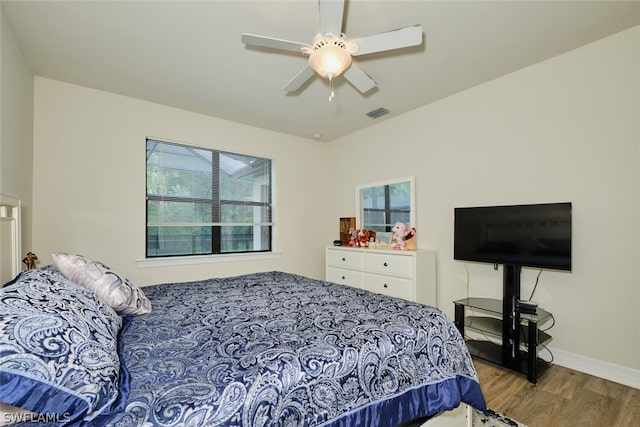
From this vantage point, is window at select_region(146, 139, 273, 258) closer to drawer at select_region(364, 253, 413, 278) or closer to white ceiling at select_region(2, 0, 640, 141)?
white ceiling at select_region(2, 0, 640, 141)

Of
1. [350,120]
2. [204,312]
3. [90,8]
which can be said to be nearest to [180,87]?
[90,8]

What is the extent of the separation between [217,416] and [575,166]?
10.00ft

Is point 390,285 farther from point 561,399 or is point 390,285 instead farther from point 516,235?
point 561,399

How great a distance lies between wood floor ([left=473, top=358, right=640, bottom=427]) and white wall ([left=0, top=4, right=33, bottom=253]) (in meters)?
3.56

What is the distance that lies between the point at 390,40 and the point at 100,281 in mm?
2143

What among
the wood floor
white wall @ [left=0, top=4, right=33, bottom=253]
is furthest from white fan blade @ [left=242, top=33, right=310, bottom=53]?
the wood floor

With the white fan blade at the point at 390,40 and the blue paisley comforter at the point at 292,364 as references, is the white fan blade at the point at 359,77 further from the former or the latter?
the blue paisley comforter at the point at 292,364

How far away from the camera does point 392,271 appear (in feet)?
11.2

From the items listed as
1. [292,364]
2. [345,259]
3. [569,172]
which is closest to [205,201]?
[345,259]

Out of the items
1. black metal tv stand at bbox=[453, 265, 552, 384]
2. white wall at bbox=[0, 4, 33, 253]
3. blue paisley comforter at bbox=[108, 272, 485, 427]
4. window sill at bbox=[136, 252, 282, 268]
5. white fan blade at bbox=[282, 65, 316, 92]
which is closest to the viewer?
blue paisley comforter at bbox=[108, 272, 485, 427]

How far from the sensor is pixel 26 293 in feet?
3.29

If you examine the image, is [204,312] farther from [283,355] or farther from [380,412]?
[380,412]

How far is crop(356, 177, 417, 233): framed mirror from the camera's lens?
3.71m

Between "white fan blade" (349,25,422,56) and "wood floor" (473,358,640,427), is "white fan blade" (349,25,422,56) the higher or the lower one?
the higher one
